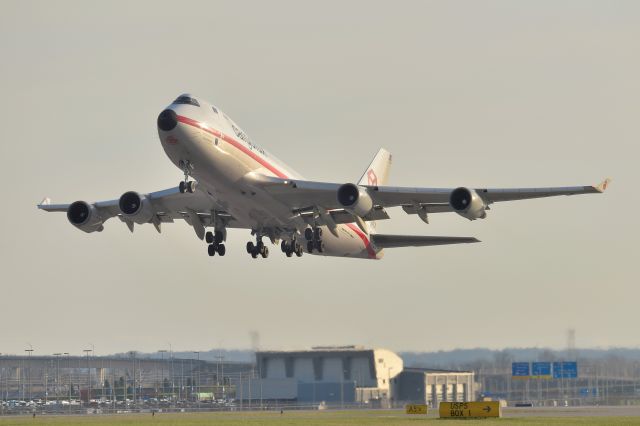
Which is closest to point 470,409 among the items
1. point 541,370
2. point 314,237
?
point 314,237

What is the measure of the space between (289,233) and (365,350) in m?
74.1

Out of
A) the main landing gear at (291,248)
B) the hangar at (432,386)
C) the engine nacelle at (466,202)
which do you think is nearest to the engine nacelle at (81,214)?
the main landing gear at (291,248)

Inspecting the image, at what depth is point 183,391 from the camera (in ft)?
455

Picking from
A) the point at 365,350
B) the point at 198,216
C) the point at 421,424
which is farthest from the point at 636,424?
the point at 365,350

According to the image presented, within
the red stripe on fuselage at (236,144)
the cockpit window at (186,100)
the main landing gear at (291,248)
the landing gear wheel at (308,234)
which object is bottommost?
the main landing gear at (291,248)

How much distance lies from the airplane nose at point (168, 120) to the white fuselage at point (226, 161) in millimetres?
226

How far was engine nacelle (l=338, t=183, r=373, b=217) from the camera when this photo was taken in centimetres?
5784

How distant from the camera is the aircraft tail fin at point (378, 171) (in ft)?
257

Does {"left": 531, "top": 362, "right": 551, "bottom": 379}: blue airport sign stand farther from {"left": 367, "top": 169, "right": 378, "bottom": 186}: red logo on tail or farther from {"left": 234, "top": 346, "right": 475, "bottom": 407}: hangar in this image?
{"left": 367, "top": 169, "right": 378, "bottom": 186}: red logo on tail

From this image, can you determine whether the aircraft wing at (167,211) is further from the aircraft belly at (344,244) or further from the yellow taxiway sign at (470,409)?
the yellow taxiway sign at (470,409)

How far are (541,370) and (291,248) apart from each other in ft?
233

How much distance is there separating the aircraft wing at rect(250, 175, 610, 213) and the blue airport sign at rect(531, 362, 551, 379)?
234ft

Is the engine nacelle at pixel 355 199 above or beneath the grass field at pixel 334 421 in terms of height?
above

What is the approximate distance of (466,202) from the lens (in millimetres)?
56594
